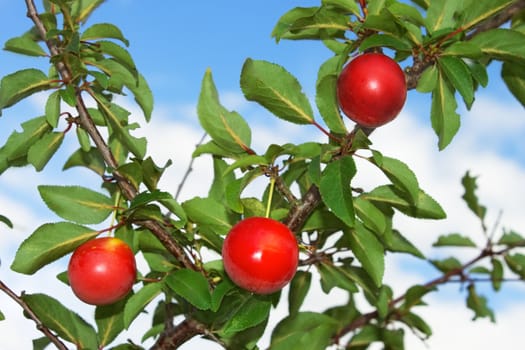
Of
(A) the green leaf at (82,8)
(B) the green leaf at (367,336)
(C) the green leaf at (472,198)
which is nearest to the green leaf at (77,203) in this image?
(A) the green leaf at (82,8)

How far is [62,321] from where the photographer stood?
7.43 ft

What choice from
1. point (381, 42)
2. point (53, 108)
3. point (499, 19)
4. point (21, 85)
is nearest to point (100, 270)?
point (53, 108)

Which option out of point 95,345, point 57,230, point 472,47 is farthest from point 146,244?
point 472,47

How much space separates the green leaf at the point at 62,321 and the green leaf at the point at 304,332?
61 centimetres

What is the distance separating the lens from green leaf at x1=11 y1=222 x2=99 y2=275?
2.02 meters

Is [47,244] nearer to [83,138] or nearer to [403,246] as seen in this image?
[83,138]

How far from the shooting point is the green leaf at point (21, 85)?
2.24 metres

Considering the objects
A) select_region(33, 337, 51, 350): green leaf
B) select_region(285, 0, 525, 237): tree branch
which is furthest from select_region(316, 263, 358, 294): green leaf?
select_region(33, 337, 51, 350): green leaf

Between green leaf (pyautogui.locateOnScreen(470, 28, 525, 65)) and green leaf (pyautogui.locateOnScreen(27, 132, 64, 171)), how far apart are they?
136cm

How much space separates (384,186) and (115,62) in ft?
3.20

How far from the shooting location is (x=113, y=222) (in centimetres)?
215

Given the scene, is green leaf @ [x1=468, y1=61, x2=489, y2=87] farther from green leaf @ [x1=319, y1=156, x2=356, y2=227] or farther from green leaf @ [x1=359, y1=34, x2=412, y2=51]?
green leaf @ [x1=319, y1=156, x2=356, y2=227]

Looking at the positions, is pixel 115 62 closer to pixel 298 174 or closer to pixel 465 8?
pixel 298 174

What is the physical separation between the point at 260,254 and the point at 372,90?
19.8 inches
